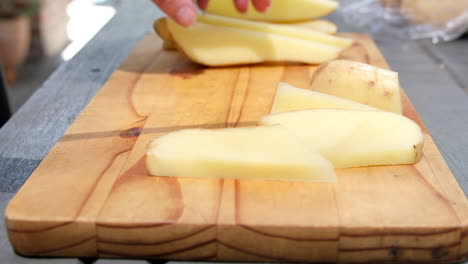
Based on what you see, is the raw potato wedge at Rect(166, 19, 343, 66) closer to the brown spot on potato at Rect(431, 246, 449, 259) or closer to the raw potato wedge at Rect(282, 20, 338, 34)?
the raw potato wedge at Rect(282, 20, 338, 34)

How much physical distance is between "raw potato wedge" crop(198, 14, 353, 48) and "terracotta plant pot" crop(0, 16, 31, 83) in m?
2.10

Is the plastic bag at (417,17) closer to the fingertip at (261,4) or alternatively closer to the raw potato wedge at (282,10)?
the raw potato wedge at (282,10)

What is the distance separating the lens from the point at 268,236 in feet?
2.51

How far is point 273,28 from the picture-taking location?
4.83 feet

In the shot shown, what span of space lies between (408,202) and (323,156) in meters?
Answer: 0.15

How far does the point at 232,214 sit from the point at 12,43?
9.19 feet

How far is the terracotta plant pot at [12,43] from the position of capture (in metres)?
3.22

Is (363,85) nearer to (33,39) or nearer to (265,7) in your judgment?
(265,7)

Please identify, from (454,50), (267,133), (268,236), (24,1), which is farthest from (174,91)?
(24,1)

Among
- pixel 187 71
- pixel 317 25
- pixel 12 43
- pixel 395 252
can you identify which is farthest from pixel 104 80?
pixel 12 43

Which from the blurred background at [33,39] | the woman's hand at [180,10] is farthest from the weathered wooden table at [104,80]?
the blurred background at [33,39]

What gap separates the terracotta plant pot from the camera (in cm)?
322

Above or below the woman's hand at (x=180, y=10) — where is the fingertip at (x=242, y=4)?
below

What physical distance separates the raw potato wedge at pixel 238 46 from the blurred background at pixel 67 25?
40cm
